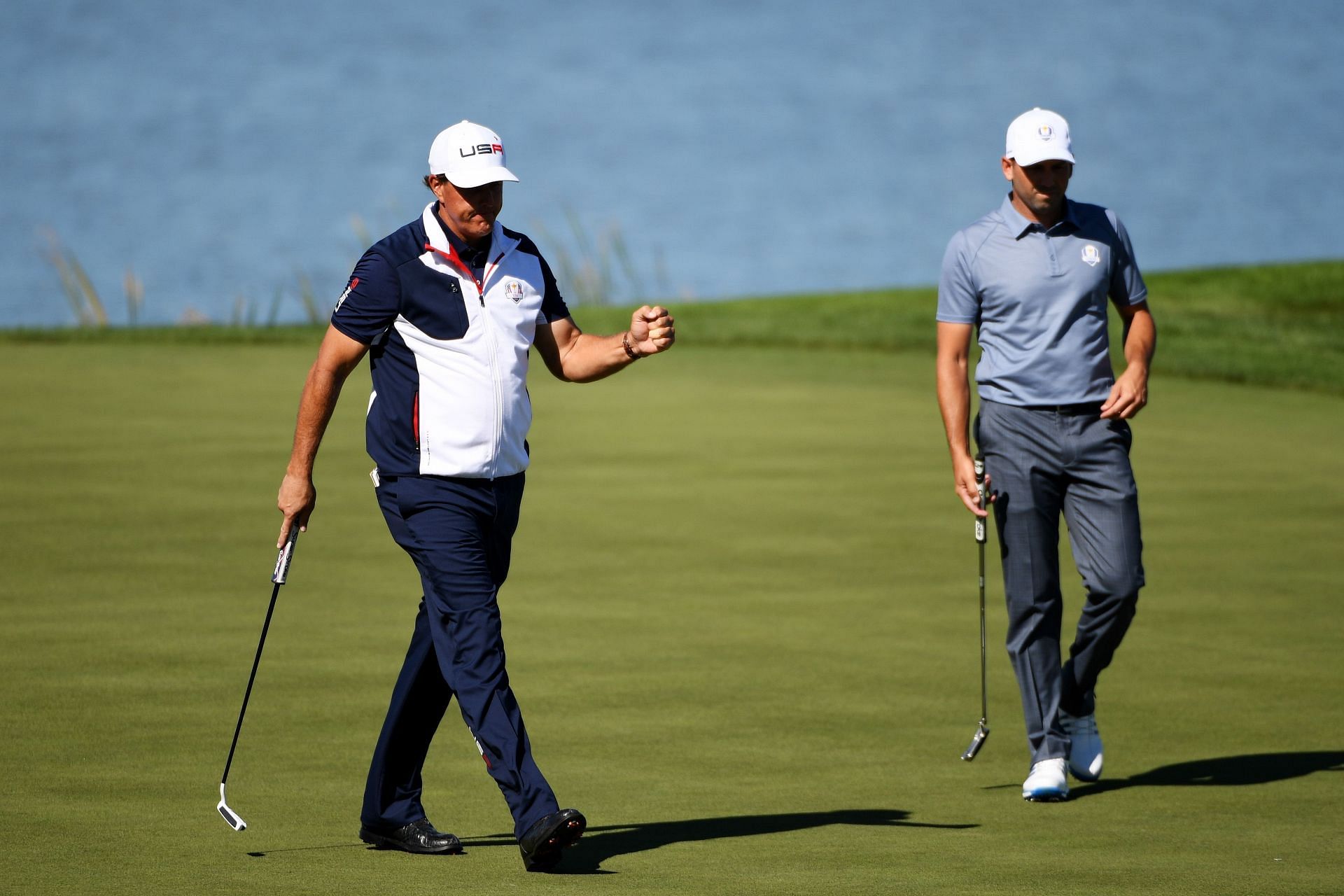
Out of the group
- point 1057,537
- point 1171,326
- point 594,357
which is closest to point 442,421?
point 594,357

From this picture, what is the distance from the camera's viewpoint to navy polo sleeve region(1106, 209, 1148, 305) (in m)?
6.41

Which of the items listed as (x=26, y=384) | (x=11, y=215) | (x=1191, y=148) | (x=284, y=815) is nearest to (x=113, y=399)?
(x=26, y=384)

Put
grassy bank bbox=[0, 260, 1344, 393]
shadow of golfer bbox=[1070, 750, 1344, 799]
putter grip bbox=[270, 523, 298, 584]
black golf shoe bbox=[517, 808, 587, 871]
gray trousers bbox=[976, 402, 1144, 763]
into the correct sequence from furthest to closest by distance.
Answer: grassy bank bbox=[0, 260, 1344, 393] < gray trousers bbox=[976, 402, 1144, 763] < shadow of golfer bbox=[1070, 750, 1344, 799] < putter grip bbox=[270, 523, 298, 584] < black golf shoe bbox=[517, 808, 587, 871]

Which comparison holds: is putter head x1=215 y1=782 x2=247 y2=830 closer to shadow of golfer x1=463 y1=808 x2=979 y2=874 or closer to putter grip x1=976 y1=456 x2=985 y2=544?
shadow of golfer x1=463 y1=808 x2=979 y2=874

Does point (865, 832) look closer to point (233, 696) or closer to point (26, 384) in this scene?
point (233, 696)

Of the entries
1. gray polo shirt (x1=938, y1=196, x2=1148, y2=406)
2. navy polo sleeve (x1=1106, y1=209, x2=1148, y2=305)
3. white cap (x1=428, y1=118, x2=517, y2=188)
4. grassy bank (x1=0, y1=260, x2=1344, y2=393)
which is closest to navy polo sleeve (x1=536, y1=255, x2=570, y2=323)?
white cap (x1=428, y1=118, x2=517, y2=188)

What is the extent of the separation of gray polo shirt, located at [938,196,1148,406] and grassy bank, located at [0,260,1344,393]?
930 centimetres

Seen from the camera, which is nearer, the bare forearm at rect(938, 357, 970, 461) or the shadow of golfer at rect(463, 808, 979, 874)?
the shadow of golfer at rect(463, 808, 979, 874)

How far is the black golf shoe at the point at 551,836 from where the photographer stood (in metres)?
5.02

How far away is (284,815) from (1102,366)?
2715 mm

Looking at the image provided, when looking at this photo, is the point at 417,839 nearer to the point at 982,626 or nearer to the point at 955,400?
the point at 982,626

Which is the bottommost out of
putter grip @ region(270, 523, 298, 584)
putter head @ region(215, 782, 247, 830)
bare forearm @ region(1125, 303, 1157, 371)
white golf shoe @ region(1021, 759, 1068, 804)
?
white golf shoe @ region(1021, 759, 1068, 804)

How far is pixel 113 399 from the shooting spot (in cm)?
1374

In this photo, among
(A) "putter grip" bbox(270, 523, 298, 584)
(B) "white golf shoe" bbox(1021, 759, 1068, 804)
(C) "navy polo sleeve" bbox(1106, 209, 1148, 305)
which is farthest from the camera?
(C) "navy polo sleeve" bbox(1106, 209, 1148, 305)
